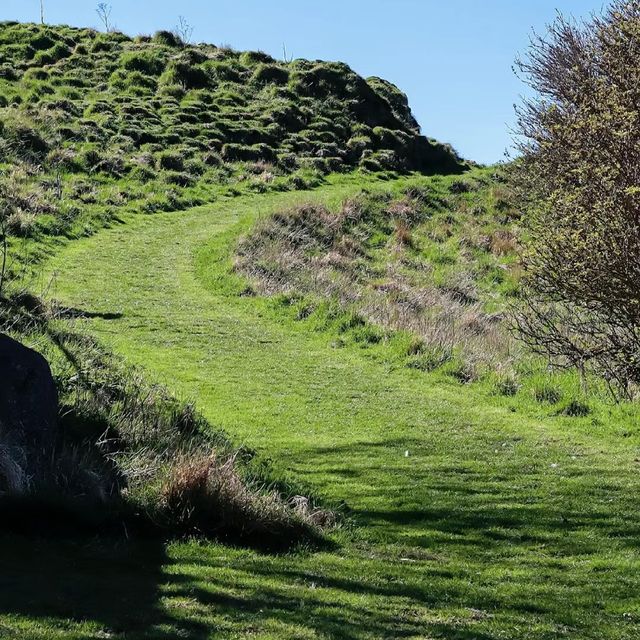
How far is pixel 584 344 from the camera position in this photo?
13.1 metres

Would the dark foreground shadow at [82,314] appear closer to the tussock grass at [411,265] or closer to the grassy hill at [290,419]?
the grassy hill at [290,419]

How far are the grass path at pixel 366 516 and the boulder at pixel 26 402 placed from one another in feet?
5.23

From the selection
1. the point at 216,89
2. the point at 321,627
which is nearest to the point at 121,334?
the point at 321,627

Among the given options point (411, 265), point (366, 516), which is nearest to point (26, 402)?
point (366, 516)

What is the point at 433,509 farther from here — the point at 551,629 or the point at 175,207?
the point at 175,207

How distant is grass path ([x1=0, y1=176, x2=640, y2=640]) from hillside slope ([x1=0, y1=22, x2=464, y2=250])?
10.1 metres

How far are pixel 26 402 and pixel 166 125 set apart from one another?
110 ft

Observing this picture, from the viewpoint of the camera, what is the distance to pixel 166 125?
4006 cm

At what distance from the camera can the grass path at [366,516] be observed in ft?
19.0

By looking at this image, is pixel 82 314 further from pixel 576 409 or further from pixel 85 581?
pixel 85 581

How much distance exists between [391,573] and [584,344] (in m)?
6.99

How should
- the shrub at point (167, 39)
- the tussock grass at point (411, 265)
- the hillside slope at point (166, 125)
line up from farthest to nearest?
the shrub at point (167, 39)
the hillside slope at point (166, 125)
the tussock grass at point (411, 265)

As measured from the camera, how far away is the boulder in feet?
26.4

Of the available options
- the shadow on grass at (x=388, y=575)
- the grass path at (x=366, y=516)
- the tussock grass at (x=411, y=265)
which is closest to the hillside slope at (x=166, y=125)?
the tussock grass at (x=411, y=265)
